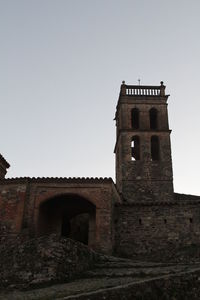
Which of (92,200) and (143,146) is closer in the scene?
(92,200)

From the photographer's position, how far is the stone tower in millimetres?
24172

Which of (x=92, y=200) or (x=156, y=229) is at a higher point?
(x=92, y=200)

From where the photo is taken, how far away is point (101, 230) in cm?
1588

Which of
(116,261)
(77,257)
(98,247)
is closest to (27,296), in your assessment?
(77,257)

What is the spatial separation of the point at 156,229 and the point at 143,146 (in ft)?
30.4

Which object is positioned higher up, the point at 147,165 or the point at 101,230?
the point at 147,165

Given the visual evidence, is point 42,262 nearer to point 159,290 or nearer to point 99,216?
point 159,290

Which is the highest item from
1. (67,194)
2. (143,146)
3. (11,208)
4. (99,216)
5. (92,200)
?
(143,146)

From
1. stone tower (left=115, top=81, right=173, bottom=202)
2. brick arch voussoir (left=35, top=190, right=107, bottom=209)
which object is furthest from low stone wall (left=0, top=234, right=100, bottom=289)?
stone tower (left=115, top=81, right=173, bottom=202)

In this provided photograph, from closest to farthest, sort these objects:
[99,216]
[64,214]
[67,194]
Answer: [99,216] < [67,194] < [64,214]

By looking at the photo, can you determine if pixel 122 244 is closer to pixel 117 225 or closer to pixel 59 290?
pixel 117 225

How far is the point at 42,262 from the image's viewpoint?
8.20 metres

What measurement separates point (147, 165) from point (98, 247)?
10706mm

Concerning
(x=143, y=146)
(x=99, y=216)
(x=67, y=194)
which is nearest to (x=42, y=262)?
(x=99, y=216)
